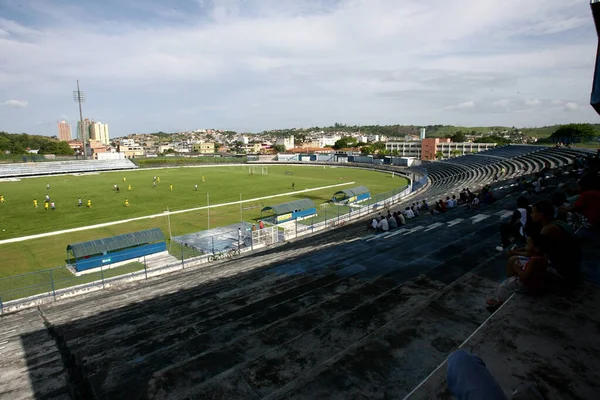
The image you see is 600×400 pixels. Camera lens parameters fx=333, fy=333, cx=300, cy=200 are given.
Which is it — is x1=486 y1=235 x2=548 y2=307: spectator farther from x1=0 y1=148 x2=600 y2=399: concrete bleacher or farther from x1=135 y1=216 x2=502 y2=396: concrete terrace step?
x1=135 y1=216 x2=502 y2=396: concrete terrace step

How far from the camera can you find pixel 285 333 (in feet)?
18.4

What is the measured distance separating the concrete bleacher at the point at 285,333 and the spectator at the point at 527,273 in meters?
0.48

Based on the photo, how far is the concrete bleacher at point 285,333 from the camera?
12.4 ft

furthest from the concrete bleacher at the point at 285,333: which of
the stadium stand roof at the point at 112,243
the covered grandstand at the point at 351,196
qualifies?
the covered grandstand at the point at 351,196

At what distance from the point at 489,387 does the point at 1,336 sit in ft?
41.7

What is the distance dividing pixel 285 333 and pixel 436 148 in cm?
13437

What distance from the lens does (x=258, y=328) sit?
634cm

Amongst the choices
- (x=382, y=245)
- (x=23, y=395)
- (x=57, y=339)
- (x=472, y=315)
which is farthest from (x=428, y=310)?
(x=57, y=339)

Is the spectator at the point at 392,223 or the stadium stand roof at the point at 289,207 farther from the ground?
the spectator at the point at 392,223

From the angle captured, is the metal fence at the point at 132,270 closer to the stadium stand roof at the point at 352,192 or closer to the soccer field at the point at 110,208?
the soccer field at the point at 110,208

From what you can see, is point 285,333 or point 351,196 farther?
point 351,196

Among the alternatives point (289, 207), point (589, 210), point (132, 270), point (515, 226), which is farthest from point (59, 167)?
point (589, 210)

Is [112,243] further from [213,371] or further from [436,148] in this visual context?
[436,148]

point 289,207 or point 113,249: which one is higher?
point 289,207
